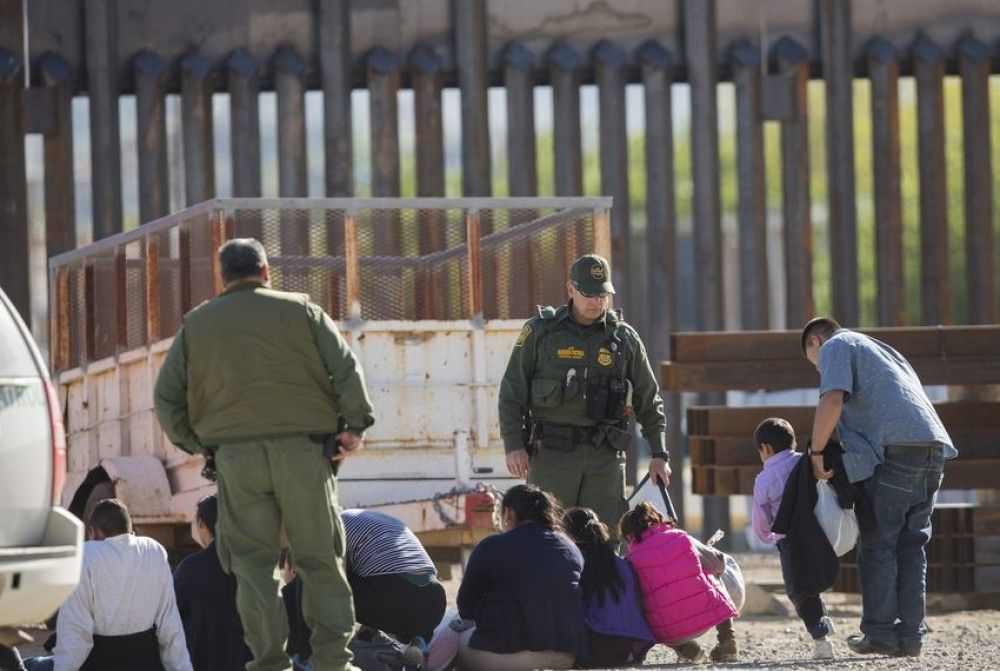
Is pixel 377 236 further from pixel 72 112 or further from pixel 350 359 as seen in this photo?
pixel 72 112

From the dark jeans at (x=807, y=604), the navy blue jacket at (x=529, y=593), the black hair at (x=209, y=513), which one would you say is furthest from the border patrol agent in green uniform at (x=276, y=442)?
the dark jeans at (x=807, y=604)

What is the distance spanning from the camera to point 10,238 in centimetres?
1797

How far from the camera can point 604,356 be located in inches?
397

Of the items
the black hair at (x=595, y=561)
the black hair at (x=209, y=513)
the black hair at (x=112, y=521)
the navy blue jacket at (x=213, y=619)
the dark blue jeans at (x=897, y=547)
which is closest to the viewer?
the black hair at (x=112, y=521)

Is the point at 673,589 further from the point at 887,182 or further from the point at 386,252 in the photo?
the point at 887,182

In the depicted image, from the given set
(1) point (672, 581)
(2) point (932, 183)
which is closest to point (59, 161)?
(2) point (932, 183)

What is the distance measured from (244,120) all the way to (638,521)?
9.43 meters

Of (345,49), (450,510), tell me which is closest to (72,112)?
(345,49)

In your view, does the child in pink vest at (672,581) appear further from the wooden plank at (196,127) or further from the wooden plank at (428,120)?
the wooden plank at (196,127)

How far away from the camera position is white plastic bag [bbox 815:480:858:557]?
9852mm

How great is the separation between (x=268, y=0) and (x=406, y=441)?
23.9 ft

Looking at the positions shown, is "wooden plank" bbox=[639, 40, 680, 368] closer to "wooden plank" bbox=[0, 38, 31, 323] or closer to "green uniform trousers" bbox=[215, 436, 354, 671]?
"wooden plank" bbox=[0, 38, 31, 323]

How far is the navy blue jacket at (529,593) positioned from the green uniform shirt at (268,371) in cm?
153

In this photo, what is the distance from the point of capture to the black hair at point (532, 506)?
9.23 metres
